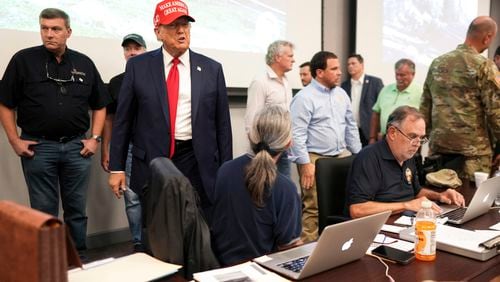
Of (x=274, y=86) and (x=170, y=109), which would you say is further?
(x=274, y=86)

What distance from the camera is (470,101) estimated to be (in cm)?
285

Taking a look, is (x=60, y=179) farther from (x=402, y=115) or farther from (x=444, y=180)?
(x=444, y=180)

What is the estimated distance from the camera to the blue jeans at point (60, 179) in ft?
8.39

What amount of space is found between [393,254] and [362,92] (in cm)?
327

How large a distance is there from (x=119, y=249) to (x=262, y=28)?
2.20 metres

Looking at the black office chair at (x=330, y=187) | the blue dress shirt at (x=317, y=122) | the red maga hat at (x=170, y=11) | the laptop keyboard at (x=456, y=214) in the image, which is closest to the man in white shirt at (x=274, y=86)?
the blue dress shirt at (x=317, y=122)

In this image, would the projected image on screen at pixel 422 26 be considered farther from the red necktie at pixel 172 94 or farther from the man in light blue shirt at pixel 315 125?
the red necktie at pixel 172 94

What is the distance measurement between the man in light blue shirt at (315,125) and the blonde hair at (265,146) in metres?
1.48

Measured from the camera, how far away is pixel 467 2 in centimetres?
634

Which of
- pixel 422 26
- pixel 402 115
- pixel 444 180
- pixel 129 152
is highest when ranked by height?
pixel 422 26

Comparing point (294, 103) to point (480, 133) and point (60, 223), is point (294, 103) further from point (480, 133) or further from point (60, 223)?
point (60, 223)

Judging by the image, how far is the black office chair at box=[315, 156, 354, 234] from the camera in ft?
6.97

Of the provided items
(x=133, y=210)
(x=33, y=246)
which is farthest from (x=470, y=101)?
(x=33, y=246)

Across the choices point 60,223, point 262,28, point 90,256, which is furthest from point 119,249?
point 60,223
